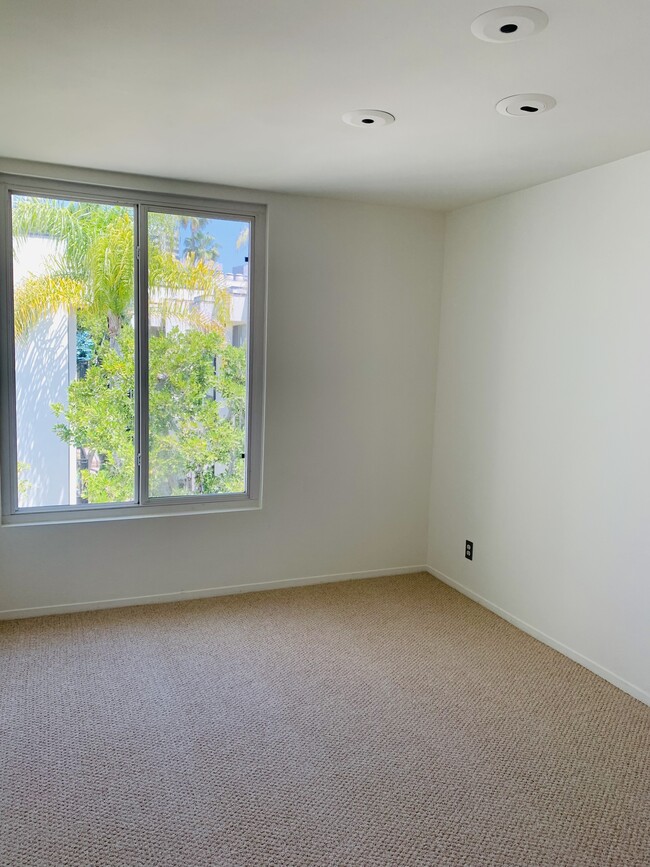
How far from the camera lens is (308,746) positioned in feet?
8.25

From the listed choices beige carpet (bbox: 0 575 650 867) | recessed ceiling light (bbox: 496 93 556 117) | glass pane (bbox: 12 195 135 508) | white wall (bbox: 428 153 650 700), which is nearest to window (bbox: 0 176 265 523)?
glass pane (bbox: 12 195 135 508)

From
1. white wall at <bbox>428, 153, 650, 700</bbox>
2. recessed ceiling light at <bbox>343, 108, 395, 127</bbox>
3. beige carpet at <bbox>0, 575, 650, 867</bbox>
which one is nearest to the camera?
beige carpet at <bbox>0, 575, 650, 867</bbox>

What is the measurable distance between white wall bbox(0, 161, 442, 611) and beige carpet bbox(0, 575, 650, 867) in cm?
34

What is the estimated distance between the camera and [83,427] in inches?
145

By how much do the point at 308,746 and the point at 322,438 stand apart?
2.06 m

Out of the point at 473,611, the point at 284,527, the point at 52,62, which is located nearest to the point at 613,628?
the point at 473,611

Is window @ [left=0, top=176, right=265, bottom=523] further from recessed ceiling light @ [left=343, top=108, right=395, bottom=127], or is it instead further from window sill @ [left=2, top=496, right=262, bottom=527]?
recessed ceiling light @ [left=343, top=108, right=395, bottom=127]

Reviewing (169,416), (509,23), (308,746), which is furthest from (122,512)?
(509,23)

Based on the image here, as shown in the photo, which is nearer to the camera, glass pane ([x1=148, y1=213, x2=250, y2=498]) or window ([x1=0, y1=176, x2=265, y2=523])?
window ([x1=0, y1=176, x2=265, y2=523])

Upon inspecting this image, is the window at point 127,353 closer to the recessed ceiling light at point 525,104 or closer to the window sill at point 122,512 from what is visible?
the window sill at point 122,512

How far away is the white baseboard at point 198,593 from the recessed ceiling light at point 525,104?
2.98 metres

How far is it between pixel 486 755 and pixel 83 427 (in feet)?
8.81

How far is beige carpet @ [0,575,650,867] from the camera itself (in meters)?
2.02

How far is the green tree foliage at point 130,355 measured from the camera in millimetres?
3559
